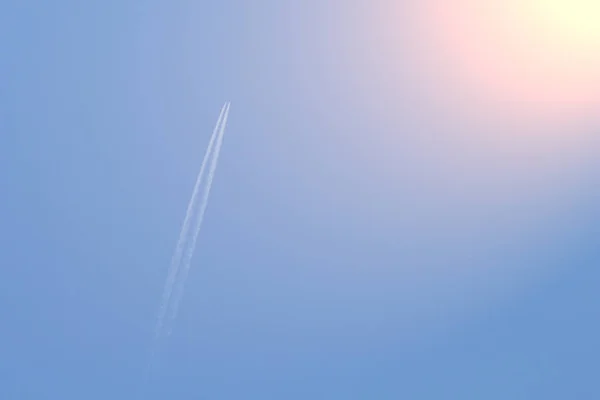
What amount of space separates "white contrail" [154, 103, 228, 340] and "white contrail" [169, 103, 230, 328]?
0.02m

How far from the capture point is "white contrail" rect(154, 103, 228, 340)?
2.75 m

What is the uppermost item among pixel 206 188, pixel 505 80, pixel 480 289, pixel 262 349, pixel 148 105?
pixel 505 80

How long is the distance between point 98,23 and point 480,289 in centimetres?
176

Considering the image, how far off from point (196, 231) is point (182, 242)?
0.22 ft

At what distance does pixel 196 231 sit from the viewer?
2.77 meters

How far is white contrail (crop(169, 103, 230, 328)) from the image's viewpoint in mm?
2752

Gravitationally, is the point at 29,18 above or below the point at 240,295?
above

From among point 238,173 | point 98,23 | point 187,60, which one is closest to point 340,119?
point 238,173

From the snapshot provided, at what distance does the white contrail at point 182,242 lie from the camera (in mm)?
2750

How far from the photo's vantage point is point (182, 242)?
2.77 metres

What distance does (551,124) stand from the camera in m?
2.77

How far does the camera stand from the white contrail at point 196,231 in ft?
9.03

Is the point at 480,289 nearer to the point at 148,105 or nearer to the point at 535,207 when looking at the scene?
the point at 535,207

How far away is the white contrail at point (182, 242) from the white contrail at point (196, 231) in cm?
2
